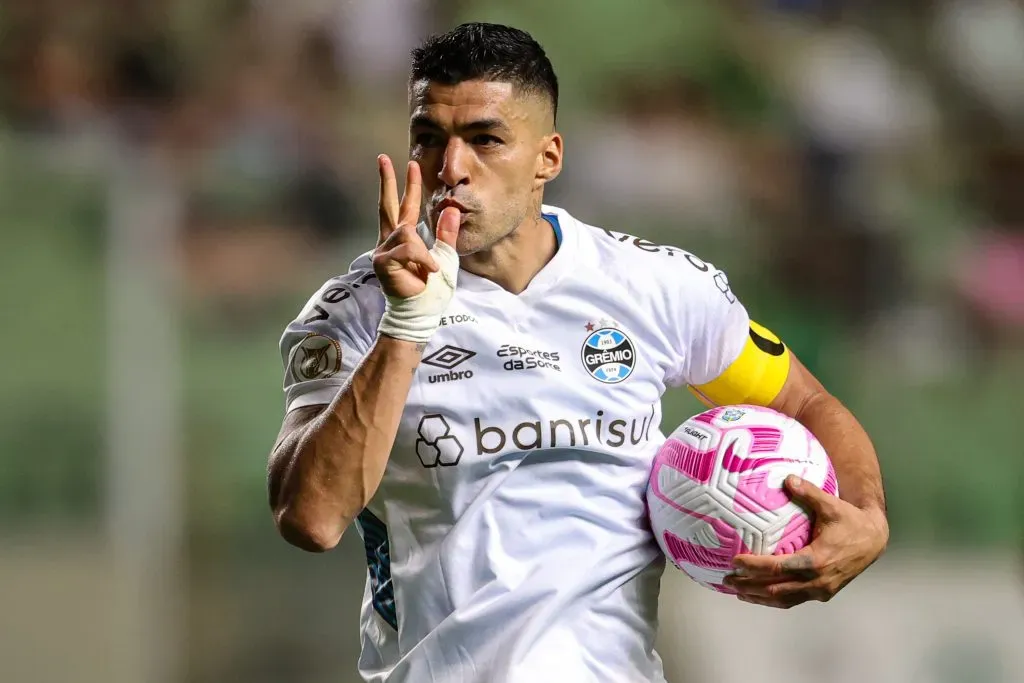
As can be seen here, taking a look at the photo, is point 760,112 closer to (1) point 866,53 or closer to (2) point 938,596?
(1) point 866,53

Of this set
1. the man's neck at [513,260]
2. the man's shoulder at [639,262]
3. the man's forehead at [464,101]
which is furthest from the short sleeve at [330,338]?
the man's shoulder at [639,262]

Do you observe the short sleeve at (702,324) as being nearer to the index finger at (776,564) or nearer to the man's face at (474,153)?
the man's face at (474,153)

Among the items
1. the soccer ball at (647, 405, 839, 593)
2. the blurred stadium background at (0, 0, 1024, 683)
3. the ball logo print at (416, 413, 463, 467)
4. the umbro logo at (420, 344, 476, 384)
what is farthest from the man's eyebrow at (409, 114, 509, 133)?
the blurred stadium background at (0, 0, 1024, 683)

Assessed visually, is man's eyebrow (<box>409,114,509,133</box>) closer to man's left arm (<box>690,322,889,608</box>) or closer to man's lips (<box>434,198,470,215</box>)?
man's lips (<box>434,198,470,215</box>)

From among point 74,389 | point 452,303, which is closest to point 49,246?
point 74,389

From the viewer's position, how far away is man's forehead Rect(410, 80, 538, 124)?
2.22 metres

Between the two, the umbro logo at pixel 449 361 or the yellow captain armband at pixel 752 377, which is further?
the yellow captain armband at pixel 752 377

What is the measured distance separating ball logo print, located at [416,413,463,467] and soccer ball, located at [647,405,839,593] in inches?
15.6

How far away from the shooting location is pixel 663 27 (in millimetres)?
5828

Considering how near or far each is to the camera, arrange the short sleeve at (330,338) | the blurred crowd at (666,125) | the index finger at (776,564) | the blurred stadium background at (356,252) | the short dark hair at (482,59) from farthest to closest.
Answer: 1. the blurred crowd at (666,125)
2. the blurred stadium background at (356,252)
3. the short dark hair at (482,59)
4. the short sleeve at (330,338)
5. the index finger at (776,564)

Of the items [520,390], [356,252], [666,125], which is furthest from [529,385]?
[666,125]

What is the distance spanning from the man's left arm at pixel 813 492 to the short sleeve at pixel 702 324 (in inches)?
1.5

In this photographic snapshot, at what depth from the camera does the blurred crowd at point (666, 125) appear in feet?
16.4

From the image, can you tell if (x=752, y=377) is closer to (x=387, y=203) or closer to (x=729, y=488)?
(x=729, y=488)
